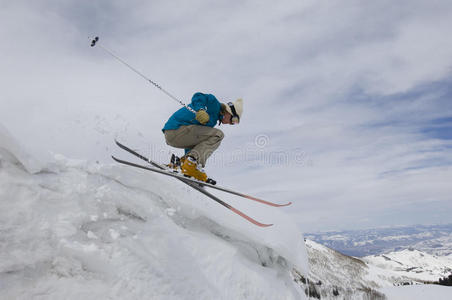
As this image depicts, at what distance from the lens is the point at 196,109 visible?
6.51 meters

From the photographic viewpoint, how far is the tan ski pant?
670 centimetres

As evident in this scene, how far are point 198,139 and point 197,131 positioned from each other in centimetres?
21

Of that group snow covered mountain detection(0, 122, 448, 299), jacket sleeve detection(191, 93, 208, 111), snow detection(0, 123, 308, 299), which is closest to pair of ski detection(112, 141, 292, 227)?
snow covered mountain detection(0, 122, 448, 299)

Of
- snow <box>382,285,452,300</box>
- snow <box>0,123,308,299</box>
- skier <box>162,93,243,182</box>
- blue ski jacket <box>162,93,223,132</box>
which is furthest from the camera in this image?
snow <box>382,285,452,300</box>

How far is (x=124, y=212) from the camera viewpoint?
149 inches

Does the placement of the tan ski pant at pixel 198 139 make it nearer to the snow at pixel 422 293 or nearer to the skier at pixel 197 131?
the skier at pixel 197 131

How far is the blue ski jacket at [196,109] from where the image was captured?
661 cm

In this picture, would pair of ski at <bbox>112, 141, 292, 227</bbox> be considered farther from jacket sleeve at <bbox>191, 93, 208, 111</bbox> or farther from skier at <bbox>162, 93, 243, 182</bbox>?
jacket sleeve at <bbox>191, 93, 208, 111</bbox>

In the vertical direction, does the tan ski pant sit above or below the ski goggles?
below

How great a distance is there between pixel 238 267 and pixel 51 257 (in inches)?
103

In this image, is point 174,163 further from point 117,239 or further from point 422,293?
point 422,293

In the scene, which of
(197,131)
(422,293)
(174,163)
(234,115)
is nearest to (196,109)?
(197,131)

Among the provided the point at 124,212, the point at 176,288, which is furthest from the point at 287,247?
the point at 124,212

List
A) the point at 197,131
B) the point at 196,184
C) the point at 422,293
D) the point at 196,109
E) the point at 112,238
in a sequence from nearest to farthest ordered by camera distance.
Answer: the point at 112,238 → the point at 196,184 → the point at 196,109 → the point at 197,131 → the point at 422,293
